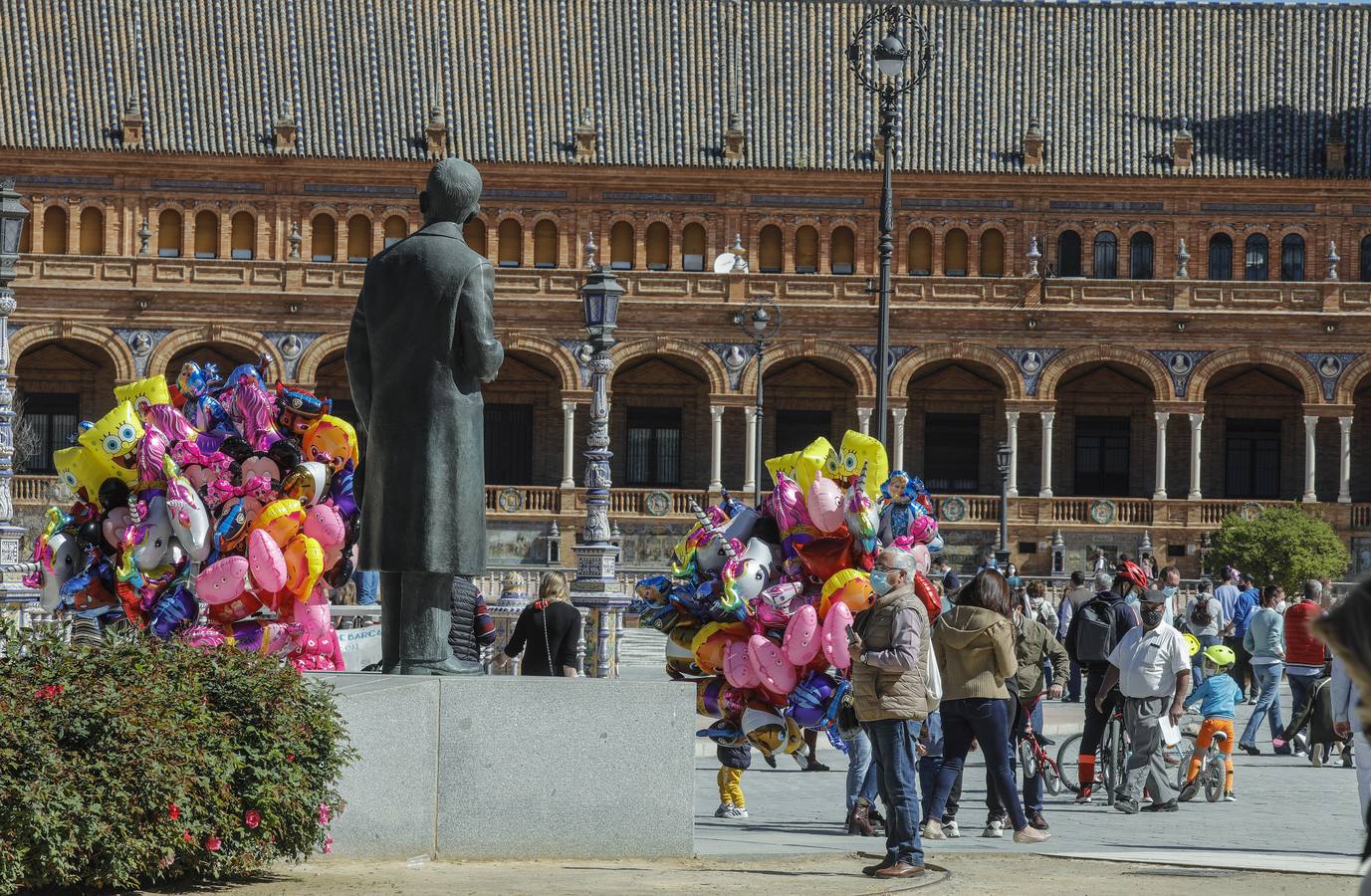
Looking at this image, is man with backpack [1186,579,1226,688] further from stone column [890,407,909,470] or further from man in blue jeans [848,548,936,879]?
stone column [890,407,909,470]

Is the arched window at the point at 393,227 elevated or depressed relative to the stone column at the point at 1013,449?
elevated

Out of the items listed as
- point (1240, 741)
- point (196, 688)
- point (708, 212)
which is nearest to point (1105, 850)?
point (196, 688)

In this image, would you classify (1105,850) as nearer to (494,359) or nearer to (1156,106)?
(494,359)

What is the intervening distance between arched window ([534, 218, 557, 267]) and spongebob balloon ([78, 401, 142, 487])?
33145 mm

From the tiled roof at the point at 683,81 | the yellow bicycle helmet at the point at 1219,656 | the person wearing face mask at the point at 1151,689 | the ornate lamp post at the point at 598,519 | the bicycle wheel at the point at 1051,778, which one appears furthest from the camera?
the tiled roof at the point at 683,81

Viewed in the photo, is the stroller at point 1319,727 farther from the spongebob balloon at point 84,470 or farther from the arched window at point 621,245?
the arched window at point 621,245

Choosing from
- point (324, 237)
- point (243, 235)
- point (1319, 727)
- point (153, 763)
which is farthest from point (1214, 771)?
point (243, 235)

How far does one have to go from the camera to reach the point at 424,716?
9648mm

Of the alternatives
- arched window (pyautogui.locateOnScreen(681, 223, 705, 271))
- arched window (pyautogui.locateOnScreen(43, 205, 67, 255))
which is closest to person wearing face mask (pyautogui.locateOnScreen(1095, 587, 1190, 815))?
arched window (pyautogui.locateOnScreen(681, 223, 705, 271))

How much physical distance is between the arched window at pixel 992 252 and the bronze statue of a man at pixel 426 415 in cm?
3977

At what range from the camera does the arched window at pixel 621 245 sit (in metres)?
49.2

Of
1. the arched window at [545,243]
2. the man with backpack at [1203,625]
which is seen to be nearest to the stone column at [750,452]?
the arched window at [545,243]

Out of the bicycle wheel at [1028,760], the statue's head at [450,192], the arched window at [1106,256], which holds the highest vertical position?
the arched window at [1106,256]

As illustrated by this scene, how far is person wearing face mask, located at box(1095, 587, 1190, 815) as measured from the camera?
14.0 metres
